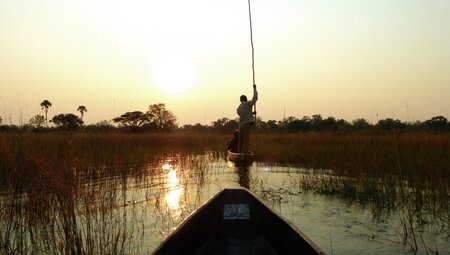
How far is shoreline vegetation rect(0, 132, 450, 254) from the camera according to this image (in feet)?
13.8

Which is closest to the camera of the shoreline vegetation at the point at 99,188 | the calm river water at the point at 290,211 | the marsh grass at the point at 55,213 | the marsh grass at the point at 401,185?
the marsh grass at the point at 55,213

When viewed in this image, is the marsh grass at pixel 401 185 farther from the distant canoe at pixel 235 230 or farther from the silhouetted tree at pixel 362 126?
the silhouetted tree at pixel 362 126

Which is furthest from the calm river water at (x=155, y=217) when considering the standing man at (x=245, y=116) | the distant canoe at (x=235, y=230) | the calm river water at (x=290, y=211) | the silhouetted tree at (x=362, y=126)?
the silhouetted tree at (x=362, y=126)

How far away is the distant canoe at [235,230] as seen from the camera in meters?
3.72

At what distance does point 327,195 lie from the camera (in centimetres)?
786

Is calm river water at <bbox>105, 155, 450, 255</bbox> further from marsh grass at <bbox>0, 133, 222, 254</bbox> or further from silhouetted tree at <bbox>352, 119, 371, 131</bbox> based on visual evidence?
silhouetted tree at <bbox>352, 119, 371, 131</bbox>

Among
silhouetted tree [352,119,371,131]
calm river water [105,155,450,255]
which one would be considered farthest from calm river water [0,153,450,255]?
silhouetted tree [352,119,371,131]

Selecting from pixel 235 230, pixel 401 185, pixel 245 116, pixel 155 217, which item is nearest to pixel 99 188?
pixel 155 217

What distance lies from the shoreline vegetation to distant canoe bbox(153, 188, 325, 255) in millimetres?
716

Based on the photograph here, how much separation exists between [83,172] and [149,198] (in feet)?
6.38

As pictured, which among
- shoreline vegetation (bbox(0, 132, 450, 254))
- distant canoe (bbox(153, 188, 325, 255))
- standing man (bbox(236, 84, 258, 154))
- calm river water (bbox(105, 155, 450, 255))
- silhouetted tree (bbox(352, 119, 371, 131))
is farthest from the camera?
silhouetted tree (bbox(352, 119, 371, 131))

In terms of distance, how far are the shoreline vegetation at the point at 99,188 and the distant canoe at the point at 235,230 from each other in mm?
716

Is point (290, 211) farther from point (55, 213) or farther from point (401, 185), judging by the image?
point (55, 213)

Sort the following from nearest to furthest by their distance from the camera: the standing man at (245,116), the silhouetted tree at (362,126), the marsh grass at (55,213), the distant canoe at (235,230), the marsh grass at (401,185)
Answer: the distant canoe at (235,230)
the marsh grass at (55,213)
the marsh grass at (401,185)
the standing man at (245,116)
the silhouetted tree at (362,126)
